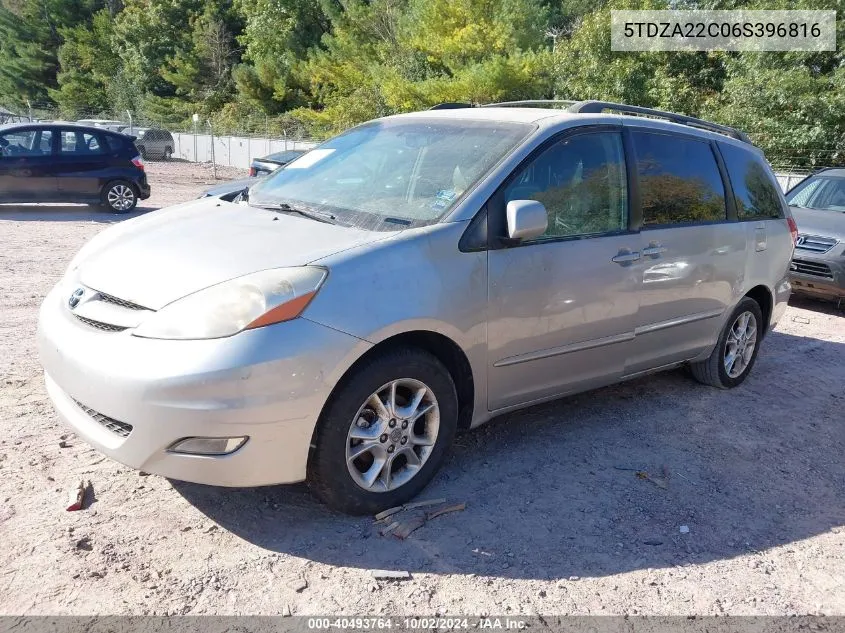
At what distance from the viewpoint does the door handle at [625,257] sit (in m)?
4.08

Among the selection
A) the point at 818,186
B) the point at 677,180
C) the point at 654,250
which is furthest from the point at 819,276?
the point at 654,250

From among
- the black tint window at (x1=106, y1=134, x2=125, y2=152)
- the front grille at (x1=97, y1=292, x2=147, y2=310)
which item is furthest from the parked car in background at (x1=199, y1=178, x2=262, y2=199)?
the black tint window at (x1=106, y1=134, x2=125, y2=152)

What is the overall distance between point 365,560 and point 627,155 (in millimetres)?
2751

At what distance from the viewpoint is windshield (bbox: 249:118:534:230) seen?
11.8ft

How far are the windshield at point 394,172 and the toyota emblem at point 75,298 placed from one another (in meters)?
1.10

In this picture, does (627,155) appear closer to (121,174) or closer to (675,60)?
(121,174)

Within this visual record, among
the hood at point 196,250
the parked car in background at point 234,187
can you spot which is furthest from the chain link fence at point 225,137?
the hood at point 196,250

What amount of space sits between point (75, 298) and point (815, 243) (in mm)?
8116

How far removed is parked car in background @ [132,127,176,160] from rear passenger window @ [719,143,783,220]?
30038 mm

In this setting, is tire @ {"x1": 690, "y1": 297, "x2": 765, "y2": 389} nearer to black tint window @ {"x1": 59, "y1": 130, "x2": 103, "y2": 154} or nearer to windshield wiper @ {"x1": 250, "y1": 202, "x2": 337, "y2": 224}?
windshield wiper @ {"x1": 250, "y1": 202, "x2": 337, "y2": 224}

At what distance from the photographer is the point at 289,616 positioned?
103 inches

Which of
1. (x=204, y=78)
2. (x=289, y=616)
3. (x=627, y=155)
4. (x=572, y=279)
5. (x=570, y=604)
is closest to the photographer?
(x=289, y=616)

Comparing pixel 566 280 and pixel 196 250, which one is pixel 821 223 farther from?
pixel 196 250

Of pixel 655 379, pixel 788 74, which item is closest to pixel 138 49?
pixel 788 74
